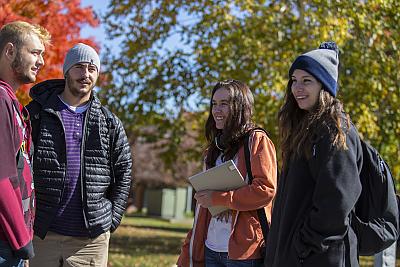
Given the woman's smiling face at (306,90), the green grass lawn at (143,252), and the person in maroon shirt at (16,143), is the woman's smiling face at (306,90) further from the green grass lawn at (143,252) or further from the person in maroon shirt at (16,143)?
the green grass lawn at (143,252)

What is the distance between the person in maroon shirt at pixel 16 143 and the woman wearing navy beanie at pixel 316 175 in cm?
123

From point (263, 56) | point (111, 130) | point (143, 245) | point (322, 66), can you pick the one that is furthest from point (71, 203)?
point (143, 245)

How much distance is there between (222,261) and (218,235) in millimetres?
167

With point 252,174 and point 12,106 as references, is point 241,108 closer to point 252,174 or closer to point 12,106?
point 252,174

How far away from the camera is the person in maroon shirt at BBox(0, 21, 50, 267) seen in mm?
2789

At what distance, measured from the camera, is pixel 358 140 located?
9.89ft

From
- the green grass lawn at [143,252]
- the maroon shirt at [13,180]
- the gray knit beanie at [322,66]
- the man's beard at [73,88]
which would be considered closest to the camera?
the maroon shirt at [13,180]

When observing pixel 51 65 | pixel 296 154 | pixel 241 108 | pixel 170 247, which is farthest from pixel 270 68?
pixel 296 154

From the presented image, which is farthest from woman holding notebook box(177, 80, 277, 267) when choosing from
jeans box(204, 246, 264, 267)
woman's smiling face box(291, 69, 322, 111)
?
woman's smiling face box(291, 69, 322, 111)

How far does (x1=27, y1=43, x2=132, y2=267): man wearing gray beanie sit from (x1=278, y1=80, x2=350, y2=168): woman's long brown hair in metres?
1.28

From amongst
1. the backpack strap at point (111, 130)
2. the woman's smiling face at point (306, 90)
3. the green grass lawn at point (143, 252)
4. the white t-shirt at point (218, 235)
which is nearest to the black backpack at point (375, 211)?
the woman's smiling face at point (306, 90)

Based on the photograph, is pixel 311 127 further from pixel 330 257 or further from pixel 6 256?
pixel 6 256

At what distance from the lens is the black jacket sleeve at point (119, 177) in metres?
4.07

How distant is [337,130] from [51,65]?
8.13 m
